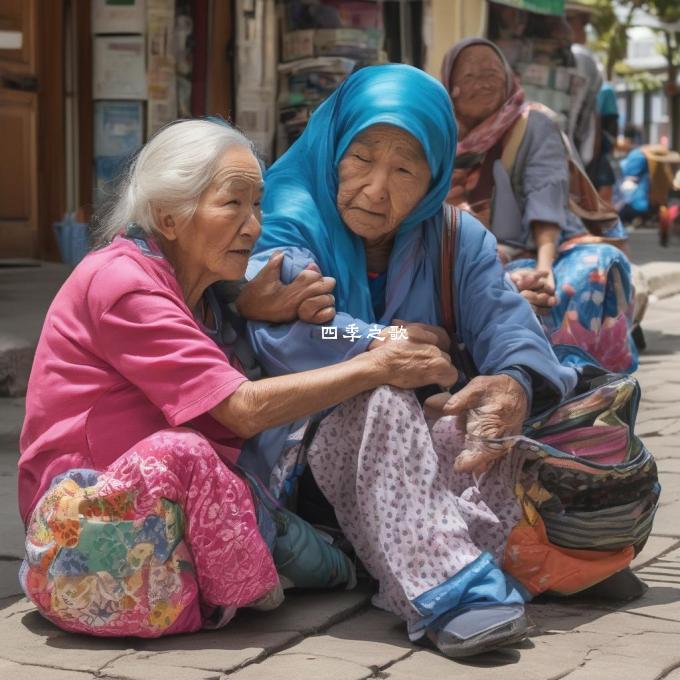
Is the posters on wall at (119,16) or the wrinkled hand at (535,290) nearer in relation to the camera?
the wrinkled hand at (535,290)

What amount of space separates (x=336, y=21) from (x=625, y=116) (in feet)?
127

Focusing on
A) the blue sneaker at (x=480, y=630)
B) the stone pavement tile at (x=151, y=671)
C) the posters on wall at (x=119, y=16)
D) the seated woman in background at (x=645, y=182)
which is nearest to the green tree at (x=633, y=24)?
the seated woman in background at (x=645, y=182)

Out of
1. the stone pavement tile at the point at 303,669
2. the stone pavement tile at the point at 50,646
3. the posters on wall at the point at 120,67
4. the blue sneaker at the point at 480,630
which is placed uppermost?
the posters on wall at the point at 120,67

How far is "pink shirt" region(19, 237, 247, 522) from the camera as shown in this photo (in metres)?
2.92

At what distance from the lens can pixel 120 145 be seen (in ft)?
27.3

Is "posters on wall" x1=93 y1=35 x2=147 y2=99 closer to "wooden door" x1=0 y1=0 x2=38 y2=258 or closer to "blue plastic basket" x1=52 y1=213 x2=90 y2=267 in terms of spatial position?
"wooden door" x1=0 y1=0 x2=38 y2=258

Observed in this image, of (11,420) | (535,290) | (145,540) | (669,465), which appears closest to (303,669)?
(145,540)

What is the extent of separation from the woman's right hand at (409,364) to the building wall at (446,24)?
6587mm

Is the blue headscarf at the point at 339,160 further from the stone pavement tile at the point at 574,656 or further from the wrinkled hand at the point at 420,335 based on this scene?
the stone pavement tile at the point at 574,656

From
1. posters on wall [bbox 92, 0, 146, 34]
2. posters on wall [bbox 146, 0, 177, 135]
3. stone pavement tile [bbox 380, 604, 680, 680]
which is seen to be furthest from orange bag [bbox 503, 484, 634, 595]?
posters on wall [bbox 92, 0, 146, 34]

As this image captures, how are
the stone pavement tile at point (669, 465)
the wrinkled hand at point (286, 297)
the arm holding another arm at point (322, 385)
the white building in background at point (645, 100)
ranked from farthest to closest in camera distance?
1. the white building in background at point (645, 100)
2. the stone pavement tile at point (669, 465)
3. the wrinkled hand at point (286, 297)
4. the arm holding another arm at point (322, 385)

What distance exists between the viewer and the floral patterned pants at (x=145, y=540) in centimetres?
287

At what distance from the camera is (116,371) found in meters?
3.00

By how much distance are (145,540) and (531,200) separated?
3.31 metres
